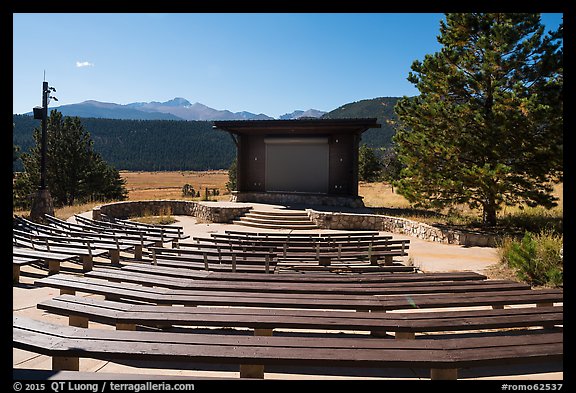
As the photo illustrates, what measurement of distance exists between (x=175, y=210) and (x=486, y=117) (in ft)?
52.6

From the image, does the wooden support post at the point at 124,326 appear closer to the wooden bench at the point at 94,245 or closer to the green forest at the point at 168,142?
the wooden bench at the point at 94,245

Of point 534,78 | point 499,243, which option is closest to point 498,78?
point 534,78

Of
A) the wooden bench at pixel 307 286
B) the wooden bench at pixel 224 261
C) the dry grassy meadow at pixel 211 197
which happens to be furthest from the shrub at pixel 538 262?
the dry grassy meadow at pixel 211 197

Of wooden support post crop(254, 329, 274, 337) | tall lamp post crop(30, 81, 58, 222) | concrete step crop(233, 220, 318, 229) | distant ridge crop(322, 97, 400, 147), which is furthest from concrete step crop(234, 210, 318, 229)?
distant ridge crop(322, 97, 400, 147)

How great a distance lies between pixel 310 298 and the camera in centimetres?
421

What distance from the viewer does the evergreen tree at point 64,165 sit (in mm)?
28672

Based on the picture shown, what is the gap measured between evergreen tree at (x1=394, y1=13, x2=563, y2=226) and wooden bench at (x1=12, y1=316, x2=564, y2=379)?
33.8 feet

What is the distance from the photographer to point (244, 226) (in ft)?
54.0

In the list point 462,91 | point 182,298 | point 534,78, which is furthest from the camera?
point 462,91

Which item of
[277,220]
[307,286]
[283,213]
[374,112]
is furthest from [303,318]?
[374,112]

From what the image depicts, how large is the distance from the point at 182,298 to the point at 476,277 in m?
4.39

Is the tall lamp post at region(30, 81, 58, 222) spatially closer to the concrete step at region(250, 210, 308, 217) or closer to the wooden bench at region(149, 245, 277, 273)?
the concrete step at region(250, 210, 308, 217)

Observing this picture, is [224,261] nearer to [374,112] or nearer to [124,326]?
[124,326]
